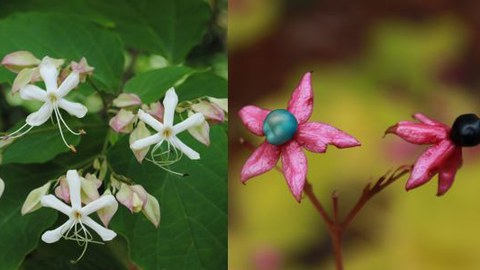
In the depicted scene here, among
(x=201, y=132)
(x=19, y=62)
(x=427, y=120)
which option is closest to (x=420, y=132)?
(x=427, y=120)

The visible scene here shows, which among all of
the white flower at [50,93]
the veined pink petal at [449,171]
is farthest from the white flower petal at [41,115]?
the veined pink petal at [449,171]

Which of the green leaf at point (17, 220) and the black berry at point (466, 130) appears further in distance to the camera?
the green leaf at point (17, 220)

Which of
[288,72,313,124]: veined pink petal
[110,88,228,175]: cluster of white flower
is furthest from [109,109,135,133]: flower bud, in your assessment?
[288,72,313,124]: veined pink petal

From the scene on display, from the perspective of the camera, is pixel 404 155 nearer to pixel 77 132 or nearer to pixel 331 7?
pixel 331 7

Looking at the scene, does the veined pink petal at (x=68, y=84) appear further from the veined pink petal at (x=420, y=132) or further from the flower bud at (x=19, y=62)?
the veined pink petal at (x=420, y=132)

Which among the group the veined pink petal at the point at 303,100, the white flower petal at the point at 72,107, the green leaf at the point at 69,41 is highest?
the green leaf at the point at 69,41

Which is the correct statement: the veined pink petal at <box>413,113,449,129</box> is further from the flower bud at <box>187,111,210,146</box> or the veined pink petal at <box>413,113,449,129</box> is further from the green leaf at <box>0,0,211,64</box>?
the green leaf at <box>0,0,211,64</box>

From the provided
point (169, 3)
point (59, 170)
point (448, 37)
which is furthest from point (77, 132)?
point (448, 37)
